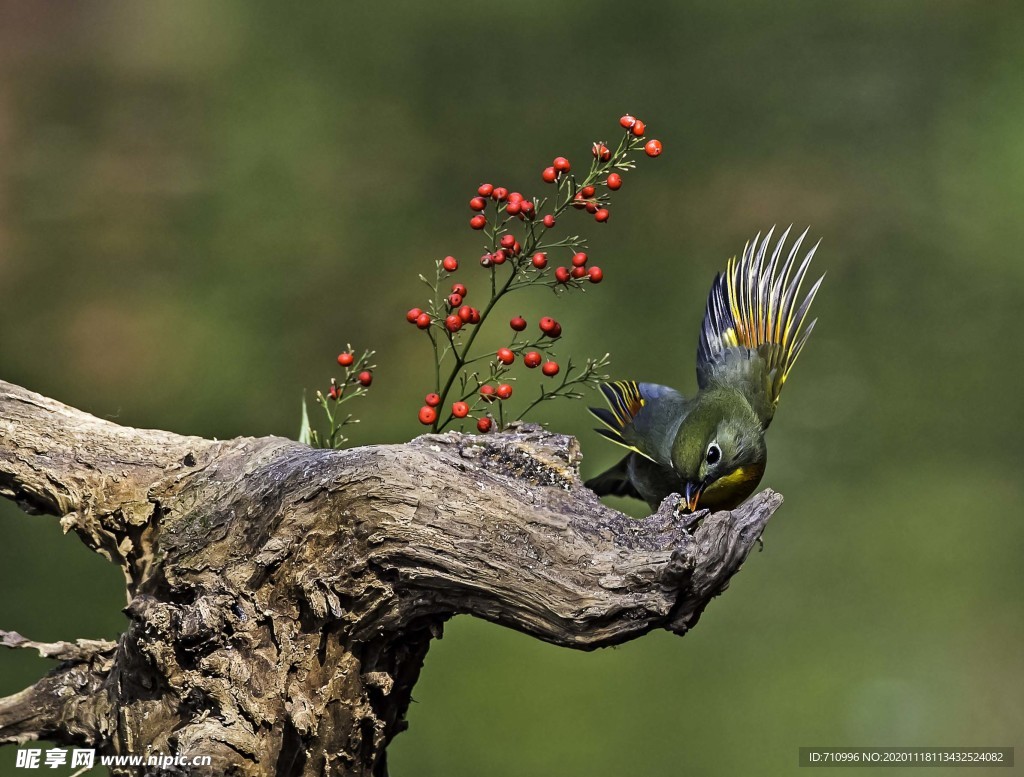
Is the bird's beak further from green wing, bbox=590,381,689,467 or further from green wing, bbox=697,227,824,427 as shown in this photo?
green wing, bbox=697,227,824,427

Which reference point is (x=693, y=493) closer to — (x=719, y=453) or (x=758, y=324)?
(x=719, y=453)

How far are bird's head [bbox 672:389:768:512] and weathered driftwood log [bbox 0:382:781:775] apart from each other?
361 mm

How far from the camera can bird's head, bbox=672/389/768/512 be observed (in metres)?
1.47

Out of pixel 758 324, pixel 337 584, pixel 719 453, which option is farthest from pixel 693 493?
pixel 337 584

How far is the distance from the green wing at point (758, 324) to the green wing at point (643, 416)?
86 millimetres

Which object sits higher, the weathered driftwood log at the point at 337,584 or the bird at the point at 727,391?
the bird at the point at 727,391

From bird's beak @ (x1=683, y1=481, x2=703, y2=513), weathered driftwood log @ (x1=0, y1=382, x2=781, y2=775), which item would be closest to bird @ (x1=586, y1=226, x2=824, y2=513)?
bird's beak @ (x1=683, y1=481, x2=703, y2=513)

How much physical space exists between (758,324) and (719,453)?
271mm

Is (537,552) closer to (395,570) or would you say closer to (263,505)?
(395,570)

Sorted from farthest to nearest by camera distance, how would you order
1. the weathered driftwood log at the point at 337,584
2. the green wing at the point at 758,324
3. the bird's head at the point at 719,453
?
the green wing at the point at 758,324
the bird's head at the point at 719,453
the weathered driftwood log at the point at 337,584

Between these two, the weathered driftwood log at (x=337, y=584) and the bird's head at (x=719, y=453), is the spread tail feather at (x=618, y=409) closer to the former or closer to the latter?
the bird's head at (x=719, y=453)

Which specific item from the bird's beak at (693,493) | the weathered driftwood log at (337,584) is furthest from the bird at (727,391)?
the weathered driftwood log at (337,584)

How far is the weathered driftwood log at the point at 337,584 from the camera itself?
1.02 m

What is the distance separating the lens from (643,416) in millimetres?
1604
